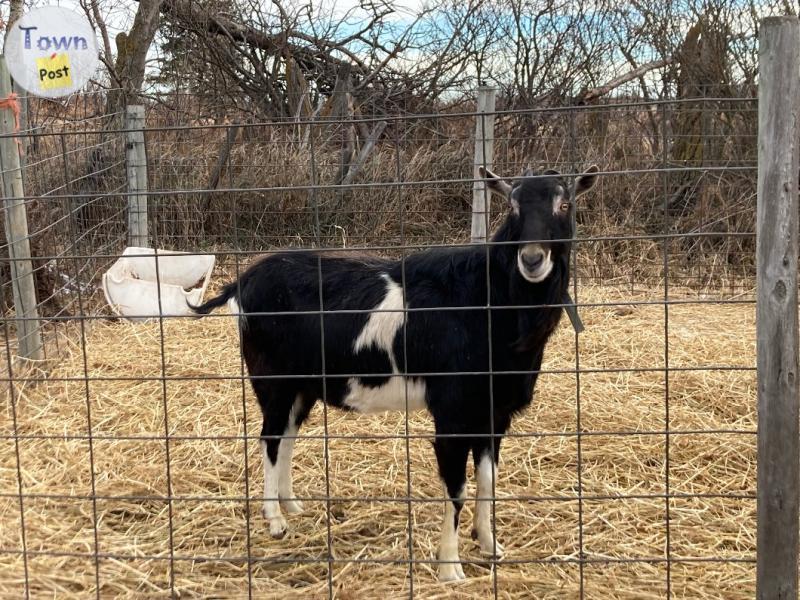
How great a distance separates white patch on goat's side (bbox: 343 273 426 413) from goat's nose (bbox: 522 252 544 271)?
73 cm

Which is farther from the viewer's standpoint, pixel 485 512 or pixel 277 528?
pixel 277 528

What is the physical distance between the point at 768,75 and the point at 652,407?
312 centimetres

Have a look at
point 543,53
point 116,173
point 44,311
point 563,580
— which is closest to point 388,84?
point 543,53

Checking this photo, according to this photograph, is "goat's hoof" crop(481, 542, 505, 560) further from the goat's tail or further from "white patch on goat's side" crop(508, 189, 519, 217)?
the goat's tail

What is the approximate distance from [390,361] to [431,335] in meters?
0.24

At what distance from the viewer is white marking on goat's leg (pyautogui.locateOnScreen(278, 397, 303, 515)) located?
4336mm

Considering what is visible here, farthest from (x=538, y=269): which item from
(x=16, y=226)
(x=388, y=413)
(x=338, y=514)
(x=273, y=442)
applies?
(x=16, y=226)

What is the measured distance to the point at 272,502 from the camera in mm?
4242

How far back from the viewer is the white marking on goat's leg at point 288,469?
4336 millimetres

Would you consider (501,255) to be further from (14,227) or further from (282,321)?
(14,227)

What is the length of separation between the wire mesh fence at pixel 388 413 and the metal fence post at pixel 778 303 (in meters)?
0.17

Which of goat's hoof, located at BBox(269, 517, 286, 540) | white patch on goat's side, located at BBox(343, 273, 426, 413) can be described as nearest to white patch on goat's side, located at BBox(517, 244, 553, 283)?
white patch on goat's side, located at BBox(343, 273, 426, 413)

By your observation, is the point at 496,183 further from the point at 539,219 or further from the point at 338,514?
the point at 338,514

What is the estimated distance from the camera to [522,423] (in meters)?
5.36
